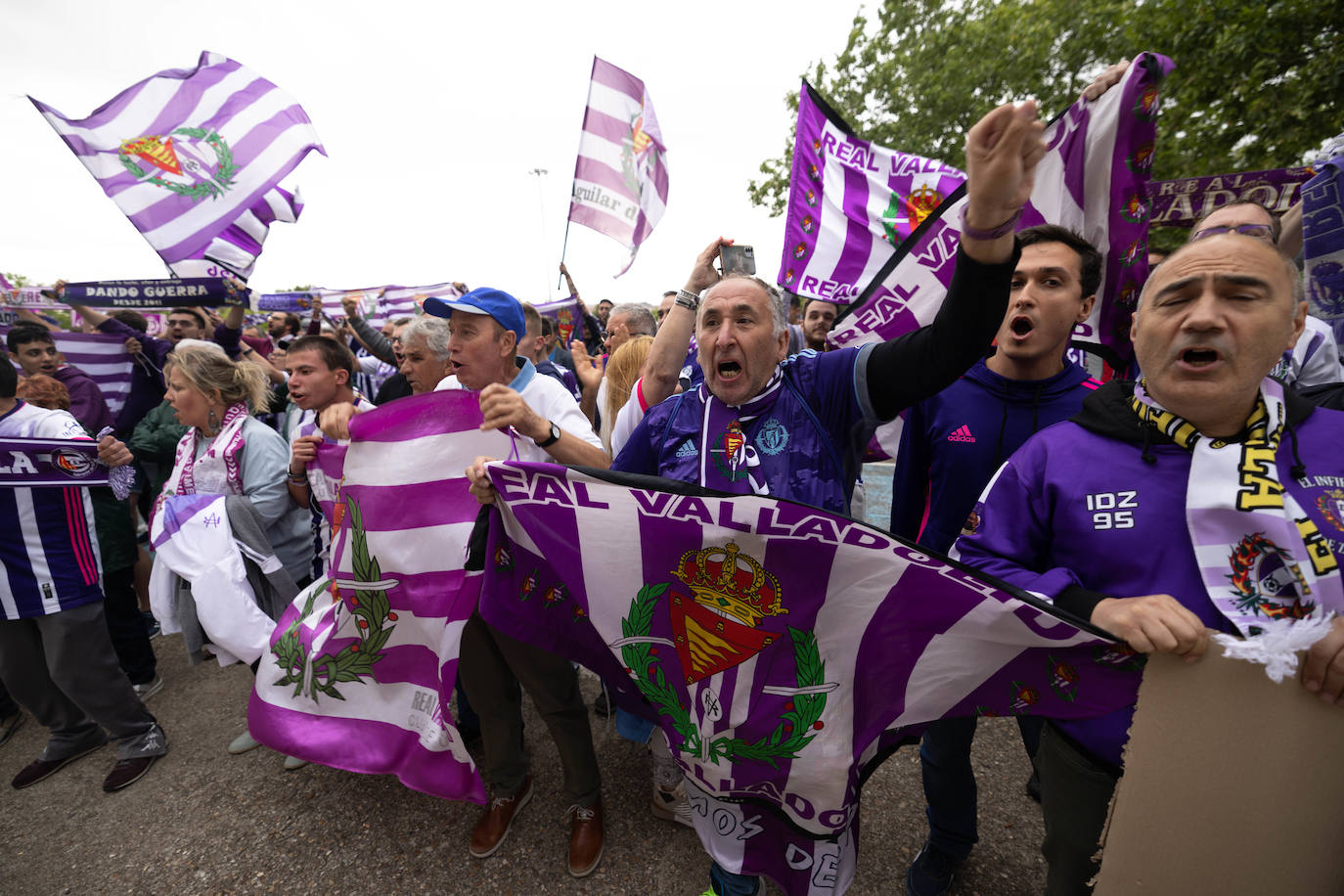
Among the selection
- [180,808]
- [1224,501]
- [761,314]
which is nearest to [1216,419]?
[1224,501]

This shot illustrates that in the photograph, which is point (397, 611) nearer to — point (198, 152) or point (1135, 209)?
point (1135, 209)

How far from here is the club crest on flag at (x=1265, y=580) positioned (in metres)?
1.13

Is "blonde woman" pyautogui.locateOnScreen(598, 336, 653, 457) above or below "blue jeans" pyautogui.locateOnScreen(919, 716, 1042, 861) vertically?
above

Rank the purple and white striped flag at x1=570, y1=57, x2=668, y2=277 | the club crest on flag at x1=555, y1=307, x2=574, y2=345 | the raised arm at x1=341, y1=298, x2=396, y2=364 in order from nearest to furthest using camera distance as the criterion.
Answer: the purple and white striped flag at x1=570, y1=57, x2=668, y2=277 < the raised arm at x1=341, y1=298, x2=396, y2=364 < the club crest on flag at x1=555, y1=307, x2=574, y2=345

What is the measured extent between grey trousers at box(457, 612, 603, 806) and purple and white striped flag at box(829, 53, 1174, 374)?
1975 mm

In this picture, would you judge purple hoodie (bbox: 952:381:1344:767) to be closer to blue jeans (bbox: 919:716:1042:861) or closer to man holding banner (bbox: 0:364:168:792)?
blue jeans (bbox: 919:716:1042:861)

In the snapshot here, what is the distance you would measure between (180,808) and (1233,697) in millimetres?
4290

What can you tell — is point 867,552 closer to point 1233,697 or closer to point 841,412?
point 841,412

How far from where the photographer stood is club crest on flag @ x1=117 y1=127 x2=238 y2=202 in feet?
15.4

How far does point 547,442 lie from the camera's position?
2188 millimetres

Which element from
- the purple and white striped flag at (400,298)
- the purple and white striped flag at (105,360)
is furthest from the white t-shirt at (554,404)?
the purple and white striped flag at (400,298)

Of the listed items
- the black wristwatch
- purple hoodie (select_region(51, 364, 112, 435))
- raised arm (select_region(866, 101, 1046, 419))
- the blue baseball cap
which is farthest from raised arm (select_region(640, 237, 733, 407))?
purple hoodie (select_region(51, 364, 112, 435))

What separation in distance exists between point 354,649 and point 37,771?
262 cm

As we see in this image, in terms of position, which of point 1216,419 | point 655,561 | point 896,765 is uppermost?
point 1216,419
